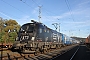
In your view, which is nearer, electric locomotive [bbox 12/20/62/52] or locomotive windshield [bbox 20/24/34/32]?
electric locomotive [bbox 12/20/62/52]

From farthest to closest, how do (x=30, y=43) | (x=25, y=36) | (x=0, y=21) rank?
(x=0, y=21) → (x=25, y=36) → (x=30, y=43)

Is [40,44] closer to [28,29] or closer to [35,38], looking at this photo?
[35,38]

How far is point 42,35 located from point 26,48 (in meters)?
3.55

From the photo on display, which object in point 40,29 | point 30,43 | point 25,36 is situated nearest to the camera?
point 30,43

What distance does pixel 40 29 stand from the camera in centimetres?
1842

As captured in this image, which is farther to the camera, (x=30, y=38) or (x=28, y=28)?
(x=28, y=28)

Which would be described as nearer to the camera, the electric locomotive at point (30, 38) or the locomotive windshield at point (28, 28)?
Answer: the electric locomotive at point (30, 38)

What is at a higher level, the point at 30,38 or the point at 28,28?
the point at 28,28

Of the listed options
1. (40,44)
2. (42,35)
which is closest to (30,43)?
(40,44)

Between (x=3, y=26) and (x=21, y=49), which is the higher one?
(x=3, y=26)

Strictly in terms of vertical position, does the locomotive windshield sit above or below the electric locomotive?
above

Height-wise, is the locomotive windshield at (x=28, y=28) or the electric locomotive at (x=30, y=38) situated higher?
the locomotive windshield at (x=28, y=28)

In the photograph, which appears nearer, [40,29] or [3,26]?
[40,29]

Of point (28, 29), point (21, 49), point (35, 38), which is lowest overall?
point (21, 49)
